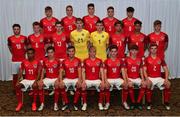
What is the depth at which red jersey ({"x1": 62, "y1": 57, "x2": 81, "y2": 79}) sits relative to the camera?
23.8ft

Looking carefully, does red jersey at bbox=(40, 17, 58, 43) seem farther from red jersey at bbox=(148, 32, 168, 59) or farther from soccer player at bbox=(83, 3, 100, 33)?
red jersey at bbox=(148, 32, 168, 59)

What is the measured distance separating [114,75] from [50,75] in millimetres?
1260

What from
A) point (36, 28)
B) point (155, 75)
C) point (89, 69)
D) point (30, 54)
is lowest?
point (155, 75)

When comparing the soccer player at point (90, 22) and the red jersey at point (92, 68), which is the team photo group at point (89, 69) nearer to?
the red jersey at point (92, 68)

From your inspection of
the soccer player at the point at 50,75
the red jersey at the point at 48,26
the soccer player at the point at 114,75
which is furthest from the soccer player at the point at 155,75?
the red jersey at the point at 48,26

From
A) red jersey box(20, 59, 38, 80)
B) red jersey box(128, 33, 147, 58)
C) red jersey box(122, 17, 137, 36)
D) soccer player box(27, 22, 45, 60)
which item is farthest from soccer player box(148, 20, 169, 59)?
red jersey box(20, 59, 38, 80)

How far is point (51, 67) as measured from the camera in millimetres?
7305

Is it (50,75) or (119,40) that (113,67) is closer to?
(119,40)

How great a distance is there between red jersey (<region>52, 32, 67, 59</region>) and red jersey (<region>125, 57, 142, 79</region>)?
4.81 feet

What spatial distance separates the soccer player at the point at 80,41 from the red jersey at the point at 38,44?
660mm

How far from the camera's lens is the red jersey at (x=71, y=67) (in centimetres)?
726

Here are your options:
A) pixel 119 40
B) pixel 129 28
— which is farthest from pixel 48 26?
pixel 129 28

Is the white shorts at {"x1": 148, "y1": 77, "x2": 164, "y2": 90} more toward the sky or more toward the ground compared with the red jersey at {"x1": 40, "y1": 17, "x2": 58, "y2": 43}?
more toward the ground

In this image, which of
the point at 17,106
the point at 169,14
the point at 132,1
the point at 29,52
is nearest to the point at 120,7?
the point at 132,1
